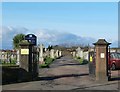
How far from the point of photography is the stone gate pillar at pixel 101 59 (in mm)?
21562

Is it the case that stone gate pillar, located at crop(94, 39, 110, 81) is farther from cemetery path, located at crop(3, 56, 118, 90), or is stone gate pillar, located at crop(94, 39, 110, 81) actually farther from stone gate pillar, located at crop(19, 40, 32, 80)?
stone gate pillar, located at crop(19, 40, 32, 80)

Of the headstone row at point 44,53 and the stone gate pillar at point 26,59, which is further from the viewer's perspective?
the headstone row at point 44,53

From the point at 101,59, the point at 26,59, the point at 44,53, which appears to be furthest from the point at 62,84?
the point at 44,53

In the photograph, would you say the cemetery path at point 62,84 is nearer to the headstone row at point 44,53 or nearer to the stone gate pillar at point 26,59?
the stone gate pillar at point 26,59

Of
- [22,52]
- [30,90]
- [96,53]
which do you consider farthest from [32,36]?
[30,90]

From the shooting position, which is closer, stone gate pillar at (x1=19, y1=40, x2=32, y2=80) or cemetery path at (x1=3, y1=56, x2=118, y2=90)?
cemetery path at (x1=3, y1=56, x2=118, y2=90)

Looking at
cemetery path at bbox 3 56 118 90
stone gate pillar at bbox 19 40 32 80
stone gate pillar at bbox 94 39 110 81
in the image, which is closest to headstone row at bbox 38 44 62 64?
cemetery path at bbox 3 56 118 90

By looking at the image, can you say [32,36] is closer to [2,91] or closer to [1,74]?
[1,74]

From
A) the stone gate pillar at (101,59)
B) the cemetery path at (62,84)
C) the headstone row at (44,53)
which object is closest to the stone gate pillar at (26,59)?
the cemetery path at (62,84)

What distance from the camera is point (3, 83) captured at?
63.5 ft

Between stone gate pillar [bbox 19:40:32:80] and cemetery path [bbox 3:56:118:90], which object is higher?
stone gate pillar [bbox 19:40:32:80]

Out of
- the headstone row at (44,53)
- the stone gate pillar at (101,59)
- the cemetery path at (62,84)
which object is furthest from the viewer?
the headstone row at (44,53)

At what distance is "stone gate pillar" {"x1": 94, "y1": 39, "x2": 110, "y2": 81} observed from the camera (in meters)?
21.6

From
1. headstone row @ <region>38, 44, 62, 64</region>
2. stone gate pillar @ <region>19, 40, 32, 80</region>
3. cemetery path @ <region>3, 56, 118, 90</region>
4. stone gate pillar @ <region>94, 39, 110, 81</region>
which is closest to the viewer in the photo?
cemetery path @ <region>3, 56, 118, 90</region>
